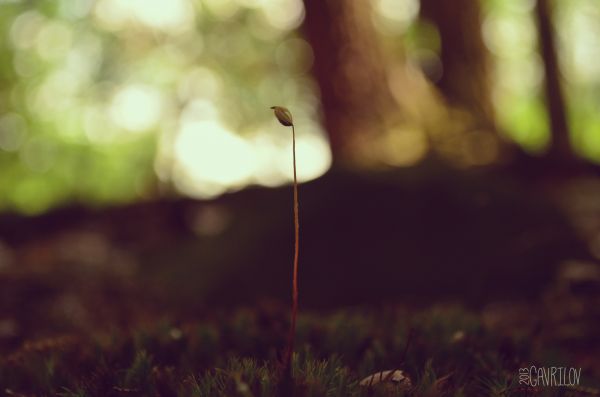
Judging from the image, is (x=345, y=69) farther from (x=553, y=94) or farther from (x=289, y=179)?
(x=289, y=179)

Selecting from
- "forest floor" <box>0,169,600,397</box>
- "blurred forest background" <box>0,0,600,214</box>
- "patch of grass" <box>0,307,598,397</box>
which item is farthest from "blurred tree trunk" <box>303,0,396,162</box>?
"patch of grass" <box>0,307,598,397</box>

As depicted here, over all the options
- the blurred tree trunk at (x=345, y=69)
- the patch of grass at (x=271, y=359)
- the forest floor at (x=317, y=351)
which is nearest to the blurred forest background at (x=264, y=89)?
the blurred tree trunk at (x=345, y=69)

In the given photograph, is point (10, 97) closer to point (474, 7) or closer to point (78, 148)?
point (78, 148)

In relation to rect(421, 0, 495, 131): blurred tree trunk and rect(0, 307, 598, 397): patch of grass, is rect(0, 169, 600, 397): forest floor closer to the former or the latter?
rect(0, 307, 598, 397): patch of grass

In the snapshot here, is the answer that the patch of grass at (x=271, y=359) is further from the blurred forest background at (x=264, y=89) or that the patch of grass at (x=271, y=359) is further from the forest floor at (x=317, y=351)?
the blurred forest background at (x=264, y=89)

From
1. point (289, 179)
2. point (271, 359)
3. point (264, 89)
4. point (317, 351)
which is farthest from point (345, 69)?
point (264, 89)

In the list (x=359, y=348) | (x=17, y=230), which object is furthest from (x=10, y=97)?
(x=359, y=348)
